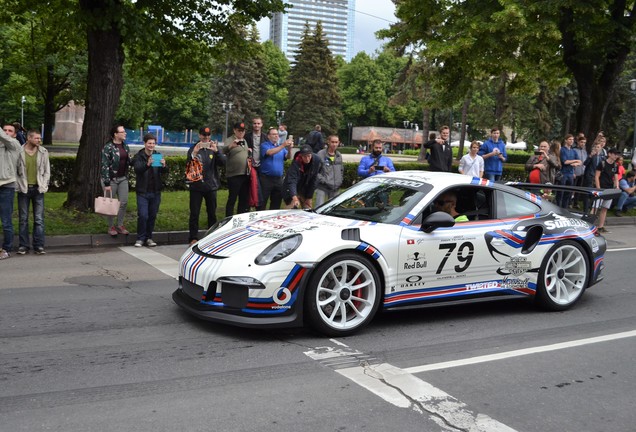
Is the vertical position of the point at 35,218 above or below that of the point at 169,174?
below

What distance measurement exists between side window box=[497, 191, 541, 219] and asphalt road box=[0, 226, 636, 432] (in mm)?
1058

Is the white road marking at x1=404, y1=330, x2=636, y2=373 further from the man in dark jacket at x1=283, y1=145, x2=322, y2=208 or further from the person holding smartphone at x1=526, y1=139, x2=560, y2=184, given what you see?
the person holding smartphone at x1=526, y1=139, x2=560, y2=184

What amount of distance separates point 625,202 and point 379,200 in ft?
41.6

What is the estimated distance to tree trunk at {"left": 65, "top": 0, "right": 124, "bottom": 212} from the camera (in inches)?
525

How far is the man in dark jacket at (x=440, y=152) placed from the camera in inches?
573

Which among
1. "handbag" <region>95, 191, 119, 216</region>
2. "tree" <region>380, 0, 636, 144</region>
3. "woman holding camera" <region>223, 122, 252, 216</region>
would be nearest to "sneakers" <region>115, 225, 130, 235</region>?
"handbag" <region>95, 191, 119, 216</region>

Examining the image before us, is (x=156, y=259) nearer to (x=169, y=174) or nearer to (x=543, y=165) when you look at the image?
(x=169, y=174)

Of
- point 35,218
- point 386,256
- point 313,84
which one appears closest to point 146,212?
point 35,218

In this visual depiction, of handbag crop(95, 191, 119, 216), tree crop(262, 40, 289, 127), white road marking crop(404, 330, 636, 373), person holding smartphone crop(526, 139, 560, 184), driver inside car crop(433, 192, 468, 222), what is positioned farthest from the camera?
tree crop(262, 40, 289, 127)

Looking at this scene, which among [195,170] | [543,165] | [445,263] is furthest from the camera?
[543,165]

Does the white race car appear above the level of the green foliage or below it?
below

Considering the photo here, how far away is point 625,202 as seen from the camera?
17.4 m

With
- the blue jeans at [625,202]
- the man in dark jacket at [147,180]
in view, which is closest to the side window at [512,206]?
the man in dark jacket at [147,180]

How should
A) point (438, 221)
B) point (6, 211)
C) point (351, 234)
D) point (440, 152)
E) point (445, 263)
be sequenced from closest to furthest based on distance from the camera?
1. point (351, 234)
2. point (438, 221)
3. point (445, 263)
4. point (6, 211)
5. point (440, 152)
